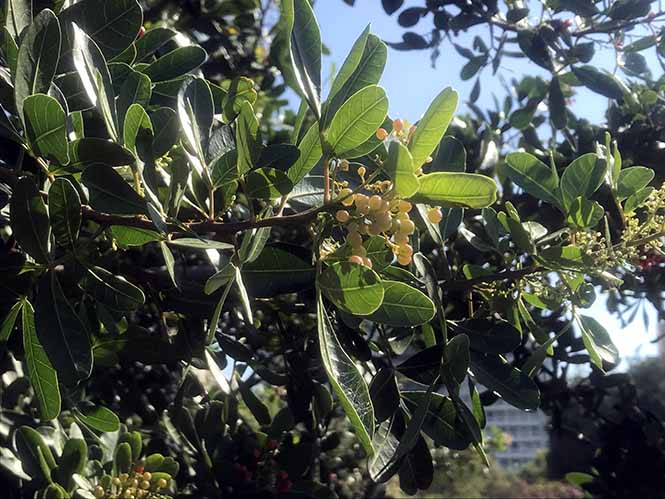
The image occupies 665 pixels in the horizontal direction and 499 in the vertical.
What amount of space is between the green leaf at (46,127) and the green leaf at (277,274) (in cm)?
31

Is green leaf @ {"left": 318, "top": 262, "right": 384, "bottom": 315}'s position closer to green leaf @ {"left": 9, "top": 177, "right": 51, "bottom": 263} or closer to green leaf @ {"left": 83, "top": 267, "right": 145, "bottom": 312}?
green leaf @ {"left": 83, "top": 267, "right": 145, "bottom": 312}

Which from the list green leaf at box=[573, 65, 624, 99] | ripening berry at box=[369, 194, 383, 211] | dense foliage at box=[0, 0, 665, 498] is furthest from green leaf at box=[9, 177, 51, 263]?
green leaf at box=[573, 65, 624, 99]

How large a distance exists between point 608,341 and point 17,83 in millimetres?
1067

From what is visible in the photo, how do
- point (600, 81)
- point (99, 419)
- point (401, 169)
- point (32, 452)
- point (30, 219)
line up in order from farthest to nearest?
point (600, 81)
point (32, 452)
point (99, 419)
point (30, 219)
point (401, 169)

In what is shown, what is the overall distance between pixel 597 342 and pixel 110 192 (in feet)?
2.94

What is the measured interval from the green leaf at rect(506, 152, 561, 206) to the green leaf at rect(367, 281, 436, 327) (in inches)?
15.6

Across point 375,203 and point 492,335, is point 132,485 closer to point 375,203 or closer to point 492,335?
point 492,335

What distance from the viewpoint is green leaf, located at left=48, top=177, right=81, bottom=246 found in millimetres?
964

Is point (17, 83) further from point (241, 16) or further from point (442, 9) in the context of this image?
point (241, 16)

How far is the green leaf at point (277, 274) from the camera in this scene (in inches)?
41.7

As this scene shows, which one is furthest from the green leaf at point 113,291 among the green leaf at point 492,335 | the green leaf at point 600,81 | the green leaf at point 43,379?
the green leaf at point 600,81

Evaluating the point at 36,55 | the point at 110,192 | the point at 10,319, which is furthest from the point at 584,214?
the point at 10,319

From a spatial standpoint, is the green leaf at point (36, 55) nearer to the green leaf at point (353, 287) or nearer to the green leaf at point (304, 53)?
the green leaf at point (304, 53)

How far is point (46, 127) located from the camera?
0.90 m
